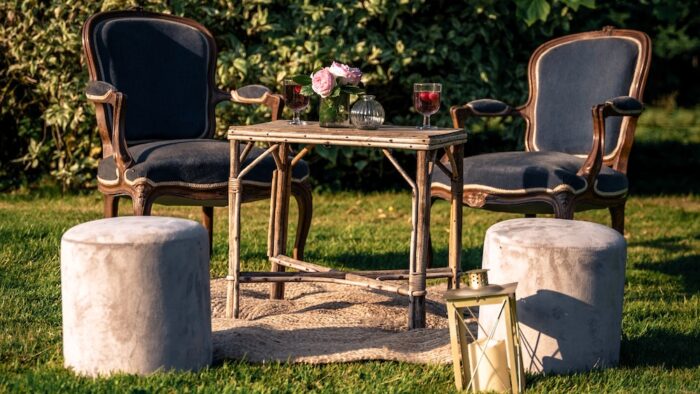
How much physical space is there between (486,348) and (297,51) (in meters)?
4.28

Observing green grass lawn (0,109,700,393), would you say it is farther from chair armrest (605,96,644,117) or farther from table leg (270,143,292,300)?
chair armrest (605,96,644,117)

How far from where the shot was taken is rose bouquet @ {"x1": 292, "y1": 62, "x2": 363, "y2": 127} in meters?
4.43

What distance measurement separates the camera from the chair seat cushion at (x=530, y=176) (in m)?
4.87

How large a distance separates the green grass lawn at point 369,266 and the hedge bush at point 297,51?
0.56 metres

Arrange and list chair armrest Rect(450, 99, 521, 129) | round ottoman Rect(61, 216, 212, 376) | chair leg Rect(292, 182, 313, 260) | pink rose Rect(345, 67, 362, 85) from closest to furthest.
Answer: round ottoman Rect(61, 216, 212, 376) → pink rose Rect(345, 67, 362, 85) → chair leg Rect(292, 182, 313, 260) → chair armrest Rect(450, 99, 521, 129)

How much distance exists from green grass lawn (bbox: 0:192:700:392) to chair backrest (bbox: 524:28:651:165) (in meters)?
0.74

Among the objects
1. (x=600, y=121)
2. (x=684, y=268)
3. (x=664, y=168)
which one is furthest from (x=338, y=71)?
(x=664, y=168)

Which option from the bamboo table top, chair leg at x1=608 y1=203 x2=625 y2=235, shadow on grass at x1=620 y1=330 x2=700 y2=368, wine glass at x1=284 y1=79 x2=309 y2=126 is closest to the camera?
shadow on grass at x1=620 y1=330 x2=700 y2=368

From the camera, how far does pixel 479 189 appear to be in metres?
4.99

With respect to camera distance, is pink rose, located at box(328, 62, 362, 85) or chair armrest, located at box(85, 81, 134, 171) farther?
chair armrest, located at box(85, 81, 134, 171)

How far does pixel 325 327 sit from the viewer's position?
430 cm

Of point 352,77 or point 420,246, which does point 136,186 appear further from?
point 420,246

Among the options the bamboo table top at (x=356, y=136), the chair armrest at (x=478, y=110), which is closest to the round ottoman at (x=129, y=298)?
the bamboo table top at (x=356, y=136)

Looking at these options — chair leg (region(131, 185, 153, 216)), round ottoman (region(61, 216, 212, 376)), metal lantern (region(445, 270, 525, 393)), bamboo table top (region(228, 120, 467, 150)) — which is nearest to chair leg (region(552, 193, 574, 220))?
bamboo table top (region(228, 120, 467, 150))
